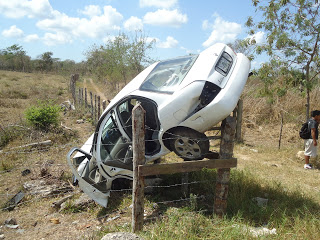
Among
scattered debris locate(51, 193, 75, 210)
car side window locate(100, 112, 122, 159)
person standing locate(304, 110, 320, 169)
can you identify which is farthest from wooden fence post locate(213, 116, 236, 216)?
person standing locate(304, 110, 320, 169)

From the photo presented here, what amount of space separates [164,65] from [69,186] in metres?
3.25

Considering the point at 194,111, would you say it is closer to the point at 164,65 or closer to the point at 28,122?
the point at 164,65

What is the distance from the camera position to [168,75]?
455 centimetres

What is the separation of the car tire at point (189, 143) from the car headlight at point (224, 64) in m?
1.08

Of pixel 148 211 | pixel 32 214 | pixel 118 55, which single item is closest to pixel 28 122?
pixel 32 214

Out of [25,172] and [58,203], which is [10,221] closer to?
[58,203]

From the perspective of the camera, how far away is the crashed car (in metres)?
3.97

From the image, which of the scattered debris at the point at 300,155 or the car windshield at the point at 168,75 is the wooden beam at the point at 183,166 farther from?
the scattered debris at the point at 300,155

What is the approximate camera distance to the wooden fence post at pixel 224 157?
12.6ft

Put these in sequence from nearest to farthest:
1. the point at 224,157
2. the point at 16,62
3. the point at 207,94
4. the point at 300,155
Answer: the point at 224,157
the point at 207,94
the point at 300,155
the point at 16,62

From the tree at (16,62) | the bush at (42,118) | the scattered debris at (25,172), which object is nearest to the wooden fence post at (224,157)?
the scattered debris at (25,172)

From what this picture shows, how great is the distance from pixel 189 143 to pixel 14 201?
364cm

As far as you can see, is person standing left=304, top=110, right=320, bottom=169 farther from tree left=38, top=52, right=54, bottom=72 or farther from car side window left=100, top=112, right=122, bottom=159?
tree left=38, top=52, right=54, bottom=72

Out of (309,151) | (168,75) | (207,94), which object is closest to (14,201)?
(168,75)
